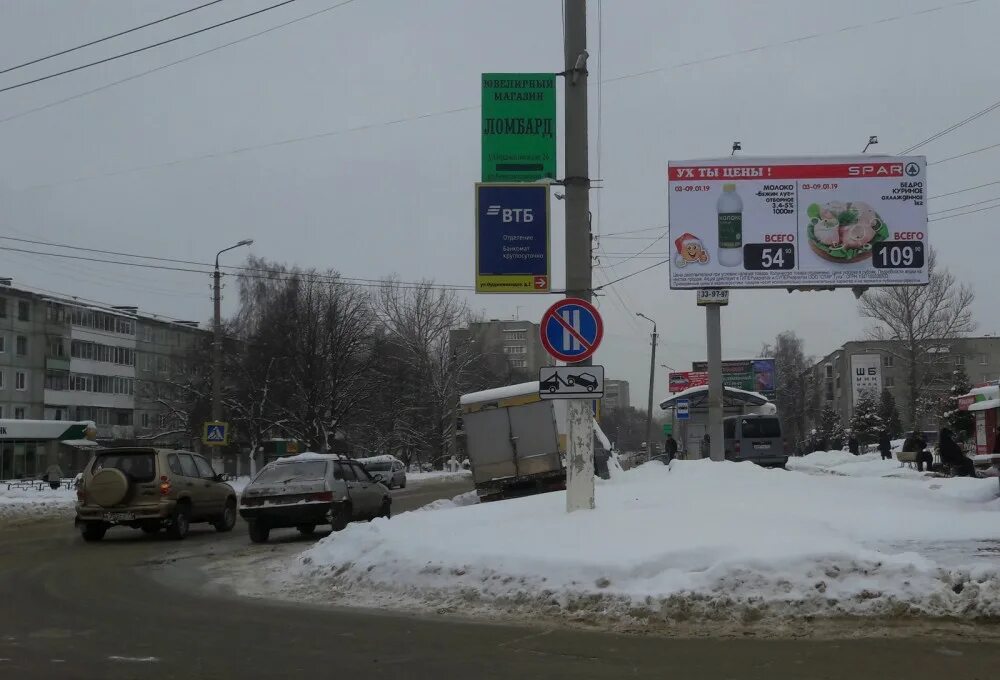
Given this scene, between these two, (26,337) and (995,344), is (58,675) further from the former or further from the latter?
(995,344)

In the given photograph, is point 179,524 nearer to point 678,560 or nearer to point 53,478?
point 678,560

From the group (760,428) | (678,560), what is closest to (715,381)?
(760,428)

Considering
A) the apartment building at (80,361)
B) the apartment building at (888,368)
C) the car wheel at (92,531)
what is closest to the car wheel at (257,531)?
the car wheel at (92,531)

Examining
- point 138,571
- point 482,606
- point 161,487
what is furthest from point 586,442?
point 161,487

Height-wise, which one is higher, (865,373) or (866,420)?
(865,373)

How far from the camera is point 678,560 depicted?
869 centimetres

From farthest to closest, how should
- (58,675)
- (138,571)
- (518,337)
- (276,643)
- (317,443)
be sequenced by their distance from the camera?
(518,337) < (317,443) < (138,571) < (276,643) < (58,675)

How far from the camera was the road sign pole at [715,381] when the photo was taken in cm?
3177

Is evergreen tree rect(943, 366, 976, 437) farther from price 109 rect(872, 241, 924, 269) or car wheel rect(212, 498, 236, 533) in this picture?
car wheel rect(212, 498, 236, 533)

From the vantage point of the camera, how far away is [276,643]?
7.60 metres

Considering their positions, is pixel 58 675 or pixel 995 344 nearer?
pixel 58 675

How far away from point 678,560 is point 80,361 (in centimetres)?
8211

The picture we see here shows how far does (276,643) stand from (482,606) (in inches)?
81.7

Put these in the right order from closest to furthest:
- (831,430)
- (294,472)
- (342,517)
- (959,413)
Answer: (342,517) < (294,472) < (959,413) < (831,430)
